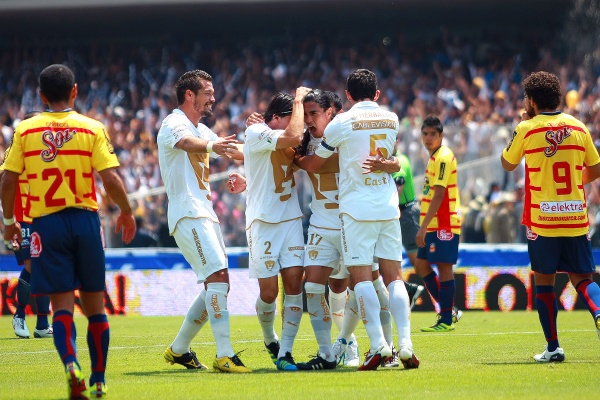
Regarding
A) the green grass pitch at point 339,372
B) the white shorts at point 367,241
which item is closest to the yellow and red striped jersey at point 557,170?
the green grass pitch at point 339,372

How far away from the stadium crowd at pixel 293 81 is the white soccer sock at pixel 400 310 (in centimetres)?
1327

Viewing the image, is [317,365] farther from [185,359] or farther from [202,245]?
[202,245]

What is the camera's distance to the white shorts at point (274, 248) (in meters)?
8.99

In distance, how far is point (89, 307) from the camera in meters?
7.33

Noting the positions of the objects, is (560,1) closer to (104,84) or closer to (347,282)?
(104,84)

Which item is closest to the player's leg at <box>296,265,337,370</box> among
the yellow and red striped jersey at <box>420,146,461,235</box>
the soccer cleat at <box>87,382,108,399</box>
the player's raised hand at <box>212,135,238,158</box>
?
the player's raised hand at <box>212,135,238,158</box>

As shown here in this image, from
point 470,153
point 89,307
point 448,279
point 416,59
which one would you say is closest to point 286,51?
point 416,59

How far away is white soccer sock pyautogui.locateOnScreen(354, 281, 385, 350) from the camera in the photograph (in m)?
8.47

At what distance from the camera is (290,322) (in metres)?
9.00

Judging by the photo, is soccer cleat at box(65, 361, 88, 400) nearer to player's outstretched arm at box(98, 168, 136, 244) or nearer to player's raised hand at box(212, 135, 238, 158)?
player's outstretched arm at box(98, 168, 136, 244)

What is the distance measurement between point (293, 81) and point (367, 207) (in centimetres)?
2123

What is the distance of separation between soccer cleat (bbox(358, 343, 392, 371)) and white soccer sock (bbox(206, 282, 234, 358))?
1.24 meters

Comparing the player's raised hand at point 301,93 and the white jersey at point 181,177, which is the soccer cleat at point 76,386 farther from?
the player's raised hand at point 301,93

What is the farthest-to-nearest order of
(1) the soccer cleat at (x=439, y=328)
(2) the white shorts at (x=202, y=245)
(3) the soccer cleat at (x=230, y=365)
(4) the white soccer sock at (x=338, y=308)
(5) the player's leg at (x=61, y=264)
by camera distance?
1. (1) the soccer cleat at (x=439, y=328)
2. (4) the white soccer sock at (x=338, y=308)
3. (2) the white shorts at (x=202, y=245)
4. (3) the soccer cleat at (x=230, y=365)
5. (5) the player's leg at (x=61, y=264)
